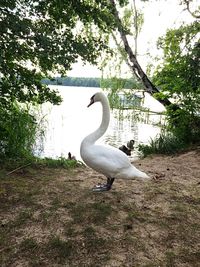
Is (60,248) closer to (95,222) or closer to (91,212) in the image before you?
(95,222)

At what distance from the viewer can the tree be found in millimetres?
3838

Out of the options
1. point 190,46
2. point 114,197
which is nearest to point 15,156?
point 114,197

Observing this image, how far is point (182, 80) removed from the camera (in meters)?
9.23

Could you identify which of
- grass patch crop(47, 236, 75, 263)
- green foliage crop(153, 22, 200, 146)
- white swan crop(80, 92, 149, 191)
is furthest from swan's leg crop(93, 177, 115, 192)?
green foliage crop(153, 22, 200, 146)

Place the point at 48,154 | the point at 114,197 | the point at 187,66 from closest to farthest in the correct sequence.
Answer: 1. the point at 114,197
2. the point at 187,66
3. the point at 48,154

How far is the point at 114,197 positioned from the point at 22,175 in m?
1.63

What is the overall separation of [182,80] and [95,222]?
6.67 meters

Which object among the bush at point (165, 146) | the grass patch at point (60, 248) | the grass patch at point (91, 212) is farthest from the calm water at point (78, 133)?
the grass patch at point (60, 248)

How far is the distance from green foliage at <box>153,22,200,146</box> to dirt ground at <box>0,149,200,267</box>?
4651mm

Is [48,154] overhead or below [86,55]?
below

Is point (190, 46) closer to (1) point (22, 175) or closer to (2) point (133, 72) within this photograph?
(2) point (133, 72)

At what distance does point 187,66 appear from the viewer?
898 cm

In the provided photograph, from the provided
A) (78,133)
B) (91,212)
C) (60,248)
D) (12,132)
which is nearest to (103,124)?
(91,212)

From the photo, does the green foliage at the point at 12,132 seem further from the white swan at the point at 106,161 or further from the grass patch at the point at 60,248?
the grass patch at the point at 60,248
